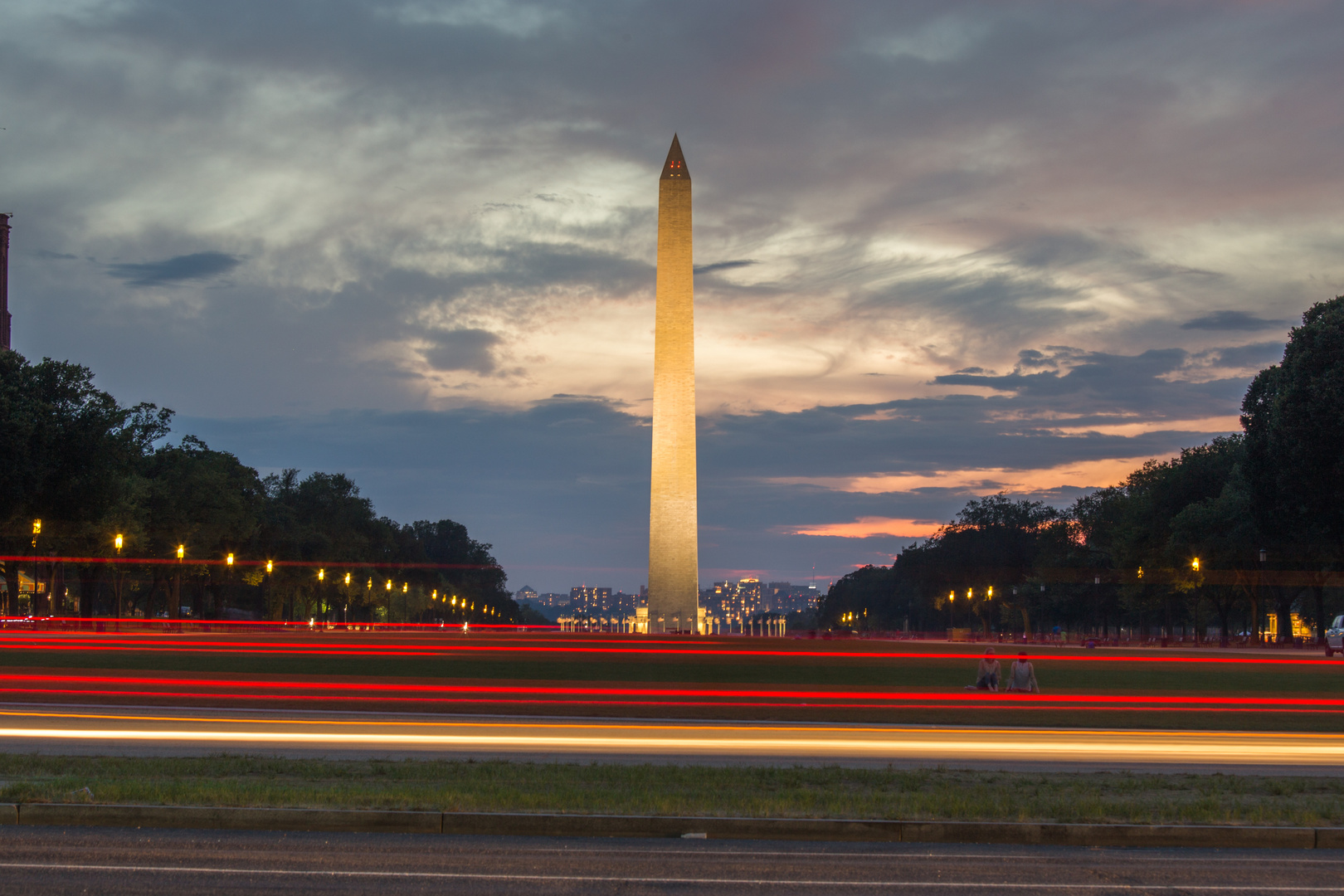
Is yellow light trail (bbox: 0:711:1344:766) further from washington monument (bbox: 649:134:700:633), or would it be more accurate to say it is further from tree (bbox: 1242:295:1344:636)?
washington monument (bbox: 649:134:700:633)

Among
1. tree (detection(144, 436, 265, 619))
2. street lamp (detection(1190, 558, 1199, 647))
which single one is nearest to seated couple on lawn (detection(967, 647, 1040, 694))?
street lamp (detection(1190, 558, 1199, 647))

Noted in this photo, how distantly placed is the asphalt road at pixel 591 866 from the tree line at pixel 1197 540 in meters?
41.3

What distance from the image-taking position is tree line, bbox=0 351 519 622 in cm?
4822

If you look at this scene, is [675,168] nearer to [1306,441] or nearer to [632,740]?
[1306,441]

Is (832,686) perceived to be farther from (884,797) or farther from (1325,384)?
(1325,384)

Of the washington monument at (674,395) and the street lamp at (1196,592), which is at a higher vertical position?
the washington monument at (674,395)

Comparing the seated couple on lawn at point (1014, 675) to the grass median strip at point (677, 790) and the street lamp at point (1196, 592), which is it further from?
the street lamp at point (1196, 592)

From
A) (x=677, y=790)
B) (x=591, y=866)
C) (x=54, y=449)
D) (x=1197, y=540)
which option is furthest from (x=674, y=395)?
(x=591, y=866)

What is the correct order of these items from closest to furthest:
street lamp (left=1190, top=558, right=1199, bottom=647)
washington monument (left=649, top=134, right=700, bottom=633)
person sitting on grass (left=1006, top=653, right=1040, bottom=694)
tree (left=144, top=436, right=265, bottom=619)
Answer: person sitting on grass (left=1006, top=653, right=1040, bottom=694) → washington monument (left=649, top=134, right=700, bottom=633) → street lamp (left=1190, top=558, right=1199, bottom=647) → tree (left=144, top=436, right=265, bottom=619)

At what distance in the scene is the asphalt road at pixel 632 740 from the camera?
48.4 feet

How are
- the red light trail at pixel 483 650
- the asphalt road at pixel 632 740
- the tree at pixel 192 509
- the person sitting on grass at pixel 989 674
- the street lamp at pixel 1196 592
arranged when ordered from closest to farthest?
1. the asphalt road at pixel 632 740
2. the person sitting on grass at pixel 989 674
3. the red light trail at pixel 483 650
4. the street lamp at pixel 1196 592
5. the tree at pixel 192 509

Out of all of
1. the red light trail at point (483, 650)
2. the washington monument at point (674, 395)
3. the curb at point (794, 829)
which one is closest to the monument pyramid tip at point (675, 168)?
the washington monument at point (674, 395)

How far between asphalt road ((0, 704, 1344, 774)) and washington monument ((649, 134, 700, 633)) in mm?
43663

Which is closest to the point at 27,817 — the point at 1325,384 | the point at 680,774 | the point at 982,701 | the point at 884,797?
the point at 680,774
